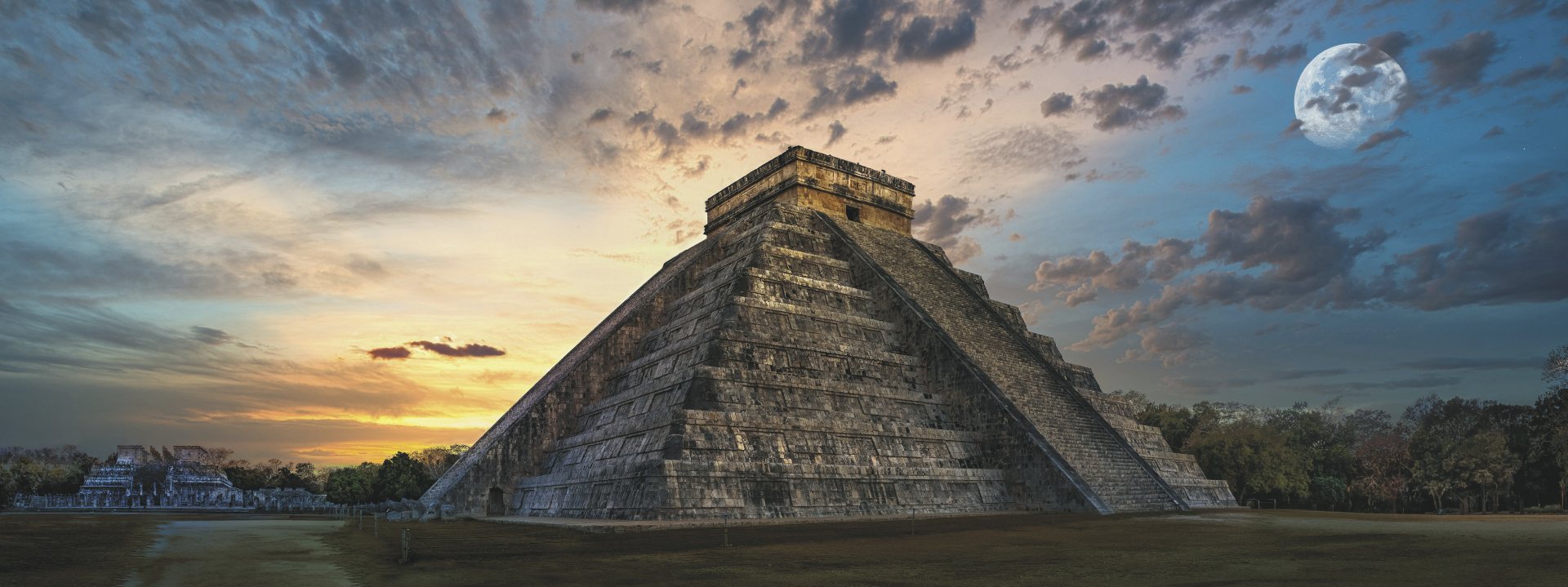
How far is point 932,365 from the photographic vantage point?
861 inches

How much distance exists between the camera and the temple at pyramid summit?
55.1ft

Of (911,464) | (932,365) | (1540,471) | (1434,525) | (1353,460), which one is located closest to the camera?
(1434,525)

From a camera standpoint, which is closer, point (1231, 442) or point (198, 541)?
point (198, 541)

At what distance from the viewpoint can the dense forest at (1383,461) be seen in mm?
33375

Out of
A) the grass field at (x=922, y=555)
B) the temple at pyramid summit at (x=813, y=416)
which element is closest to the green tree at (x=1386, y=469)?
the temple at pyramid summit at (x=813, y=416)

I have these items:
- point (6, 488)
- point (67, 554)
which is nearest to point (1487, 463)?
point (67, 554)

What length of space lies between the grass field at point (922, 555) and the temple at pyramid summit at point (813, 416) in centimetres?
172

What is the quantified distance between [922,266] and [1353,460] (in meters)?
30.3

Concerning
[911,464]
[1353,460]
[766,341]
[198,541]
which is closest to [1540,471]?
[1353,460]

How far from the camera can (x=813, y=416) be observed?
1855 cm

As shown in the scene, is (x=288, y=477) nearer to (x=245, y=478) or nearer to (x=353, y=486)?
(x=245, y=478)

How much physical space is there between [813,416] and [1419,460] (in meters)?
34.1

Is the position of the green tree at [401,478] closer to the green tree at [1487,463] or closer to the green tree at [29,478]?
the green tree at [29,478]

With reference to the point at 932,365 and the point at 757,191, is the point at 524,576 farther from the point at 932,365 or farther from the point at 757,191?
the point at 757,191
